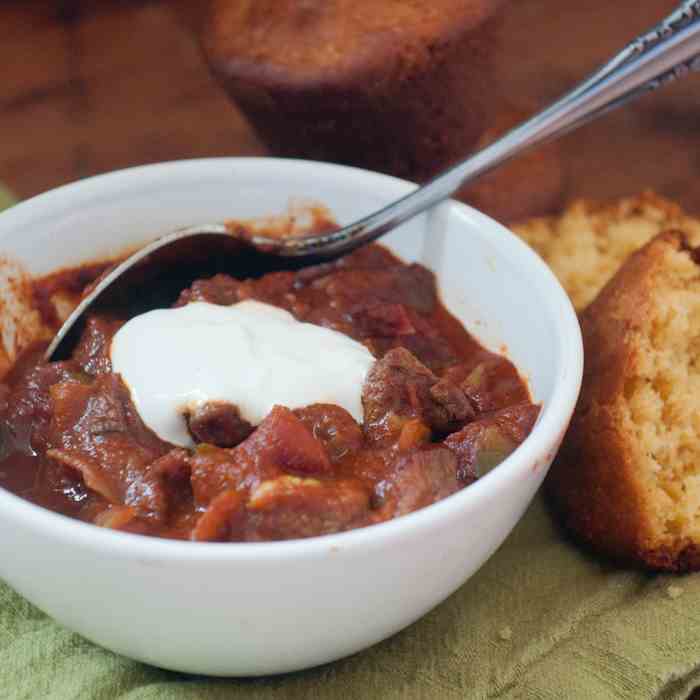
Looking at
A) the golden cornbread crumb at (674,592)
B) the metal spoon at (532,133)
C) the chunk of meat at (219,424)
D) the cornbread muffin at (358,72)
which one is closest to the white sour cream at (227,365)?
the chunk of meat at (219,424)

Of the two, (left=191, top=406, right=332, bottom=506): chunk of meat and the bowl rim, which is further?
(left=191, top=406, right=332, bottom=506): chunk of meat

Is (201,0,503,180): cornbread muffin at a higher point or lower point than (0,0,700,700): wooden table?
higher

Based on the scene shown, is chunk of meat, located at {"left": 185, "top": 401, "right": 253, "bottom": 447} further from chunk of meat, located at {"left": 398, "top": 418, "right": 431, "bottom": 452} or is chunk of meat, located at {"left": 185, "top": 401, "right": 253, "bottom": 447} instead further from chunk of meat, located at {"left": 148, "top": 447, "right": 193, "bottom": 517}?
chunk of meat, located at {"left": 398, "top": 418, "right": 431, "bottom": 452}

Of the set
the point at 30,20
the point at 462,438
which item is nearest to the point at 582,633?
the point at 462,438

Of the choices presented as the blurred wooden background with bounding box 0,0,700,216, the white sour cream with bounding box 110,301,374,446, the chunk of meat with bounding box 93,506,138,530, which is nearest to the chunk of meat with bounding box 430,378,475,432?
the white sour cream with bounding box 110,301,374,446

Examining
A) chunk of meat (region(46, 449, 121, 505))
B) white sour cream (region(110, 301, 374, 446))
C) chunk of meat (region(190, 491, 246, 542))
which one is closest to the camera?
chunk of meat (region(190, 491, 246, 542))

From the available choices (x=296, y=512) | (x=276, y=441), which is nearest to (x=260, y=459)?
(x=276, y=441)

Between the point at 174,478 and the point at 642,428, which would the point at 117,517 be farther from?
the point at 642,428

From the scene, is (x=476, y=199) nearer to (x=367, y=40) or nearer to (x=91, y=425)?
(x=367, y=40)
